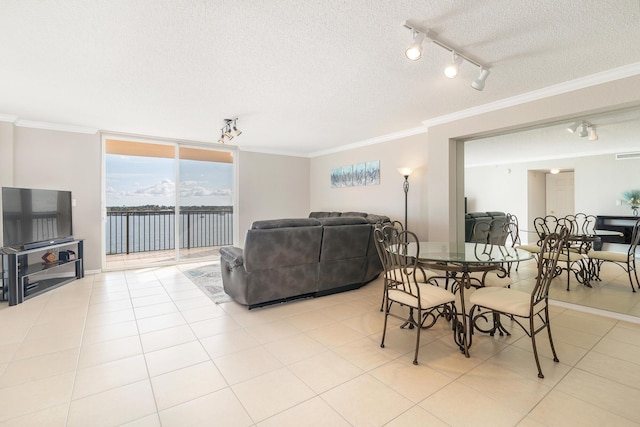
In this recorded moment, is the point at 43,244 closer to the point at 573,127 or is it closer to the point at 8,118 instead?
the point at 8,118

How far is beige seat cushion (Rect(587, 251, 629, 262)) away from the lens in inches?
136

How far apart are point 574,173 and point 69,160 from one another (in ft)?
24.5

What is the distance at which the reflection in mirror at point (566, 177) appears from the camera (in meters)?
3.19

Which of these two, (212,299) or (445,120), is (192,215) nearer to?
(212,299)

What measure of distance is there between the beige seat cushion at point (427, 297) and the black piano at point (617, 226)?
2542 millimetres

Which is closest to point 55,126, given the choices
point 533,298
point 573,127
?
point 533,298

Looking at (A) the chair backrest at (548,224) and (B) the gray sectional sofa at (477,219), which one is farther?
(B) the gray sectional sofa at (477,219)

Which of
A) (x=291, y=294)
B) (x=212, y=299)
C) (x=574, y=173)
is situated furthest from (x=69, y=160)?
(x=574, y=173)

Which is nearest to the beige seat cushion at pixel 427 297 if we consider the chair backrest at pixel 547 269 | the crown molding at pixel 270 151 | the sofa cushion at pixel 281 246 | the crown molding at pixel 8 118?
the chair backrest at pixel 547 269

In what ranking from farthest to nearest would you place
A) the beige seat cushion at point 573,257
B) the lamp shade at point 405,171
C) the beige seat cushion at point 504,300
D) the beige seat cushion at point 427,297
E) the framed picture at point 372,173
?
the framed picture at point 372,173 < the lamp shade at point 405,171 < the beige seat cushion at point 573,257 < the beige seat cushion at point 427,297 < the beige seat cushion at point 504,300

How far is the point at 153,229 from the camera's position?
6.80m

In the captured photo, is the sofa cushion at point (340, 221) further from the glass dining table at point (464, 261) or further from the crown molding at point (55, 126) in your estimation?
the crown molding at point (55, 126)

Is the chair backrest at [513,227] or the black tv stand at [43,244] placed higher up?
the chair backrest at [513,227]

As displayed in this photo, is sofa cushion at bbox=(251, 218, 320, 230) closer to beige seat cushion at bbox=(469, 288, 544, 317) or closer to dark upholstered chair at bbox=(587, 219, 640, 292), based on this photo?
beige seat cushion at bbox=(469, 288, 544, 317)
